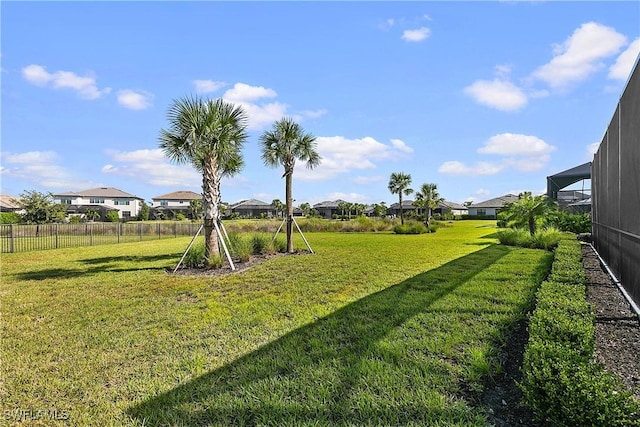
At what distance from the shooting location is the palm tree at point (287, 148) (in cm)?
1353

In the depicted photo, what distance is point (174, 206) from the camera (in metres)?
71.7

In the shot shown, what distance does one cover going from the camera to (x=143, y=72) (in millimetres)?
10062

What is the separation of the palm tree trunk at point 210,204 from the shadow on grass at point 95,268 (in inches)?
60.1

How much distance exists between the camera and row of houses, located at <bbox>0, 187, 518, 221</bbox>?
5634 centimetres

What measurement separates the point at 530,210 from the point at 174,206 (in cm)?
6839

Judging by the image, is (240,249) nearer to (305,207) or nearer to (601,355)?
(601,355)

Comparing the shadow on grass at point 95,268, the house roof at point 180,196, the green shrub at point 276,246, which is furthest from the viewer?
the house roof at point 180,196

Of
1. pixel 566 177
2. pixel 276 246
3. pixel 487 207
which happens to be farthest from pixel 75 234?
pixel 487 207

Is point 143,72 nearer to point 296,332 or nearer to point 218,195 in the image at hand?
point 218,195

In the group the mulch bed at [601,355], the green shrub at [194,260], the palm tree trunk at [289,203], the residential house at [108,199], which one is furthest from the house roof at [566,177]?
the residential house at [108,199]

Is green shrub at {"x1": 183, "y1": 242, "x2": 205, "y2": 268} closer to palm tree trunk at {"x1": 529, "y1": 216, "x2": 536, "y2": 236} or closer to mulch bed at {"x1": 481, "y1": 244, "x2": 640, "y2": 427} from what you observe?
mulch bed at {"x1": 481, "y1": 244, "x2": 640, "y2": 427}

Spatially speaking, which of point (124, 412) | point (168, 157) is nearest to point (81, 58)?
point (168, 157)

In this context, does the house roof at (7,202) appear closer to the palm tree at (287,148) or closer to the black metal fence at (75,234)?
the black metal fence at (75,234)

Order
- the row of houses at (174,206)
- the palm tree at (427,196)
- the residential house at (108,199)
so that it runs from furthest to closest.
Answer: the residential house at (108,199)
the row of houses at (174,206)
the palm tree at (427,196)
